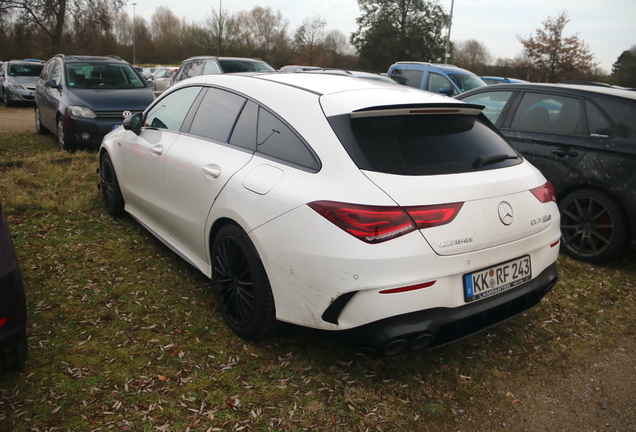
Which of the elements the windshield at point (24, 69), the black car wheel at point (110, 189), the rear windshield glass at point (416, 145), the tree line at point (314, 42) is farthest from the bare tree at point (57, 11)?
the rear windshield glass at point (416, 145)

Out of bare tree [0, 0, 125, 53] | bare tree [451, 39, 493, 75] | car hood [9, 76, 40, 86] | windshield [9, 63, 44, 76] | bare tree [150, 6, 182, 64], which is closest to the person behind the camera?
car hood [9, 76, 40, 86]

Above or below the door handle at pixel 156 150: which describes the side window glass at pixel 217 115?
above

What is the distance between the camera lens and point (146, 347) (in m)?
3.25

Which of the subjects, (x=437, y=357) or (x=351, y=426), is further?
(x=437, y=357)

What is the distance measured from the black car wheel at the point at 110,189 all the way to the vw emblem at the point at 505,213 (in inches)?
158

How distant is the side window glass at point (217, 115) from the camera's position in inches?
143

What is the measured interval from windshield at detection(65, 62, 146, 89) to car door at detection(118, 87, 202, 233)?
544 centimetres

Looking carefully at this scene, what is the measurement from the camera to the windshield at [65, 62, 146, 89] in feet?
31.8

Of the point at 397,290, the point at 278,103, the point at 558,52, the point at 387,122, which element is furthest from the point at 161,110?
the point at 558,52

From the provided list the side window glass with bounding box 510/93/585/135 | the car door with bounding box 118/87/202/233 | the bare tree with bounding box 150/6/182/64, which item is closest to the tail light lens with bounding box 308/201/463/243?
the car door with bounding box 118/87/202/233

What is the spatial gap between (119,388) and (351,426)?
128 cm

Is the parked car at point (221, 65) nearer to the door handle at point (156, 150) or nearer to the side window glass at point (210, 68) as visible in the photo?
the side window glass at point (210, 68)

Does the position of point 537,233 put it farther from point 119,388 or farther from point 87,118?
point 87,118

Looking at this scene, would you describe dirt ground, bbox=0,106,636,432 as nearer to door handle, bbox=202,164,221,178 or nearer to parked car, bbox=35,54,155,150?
door handle, bbox=202,164,221,178
